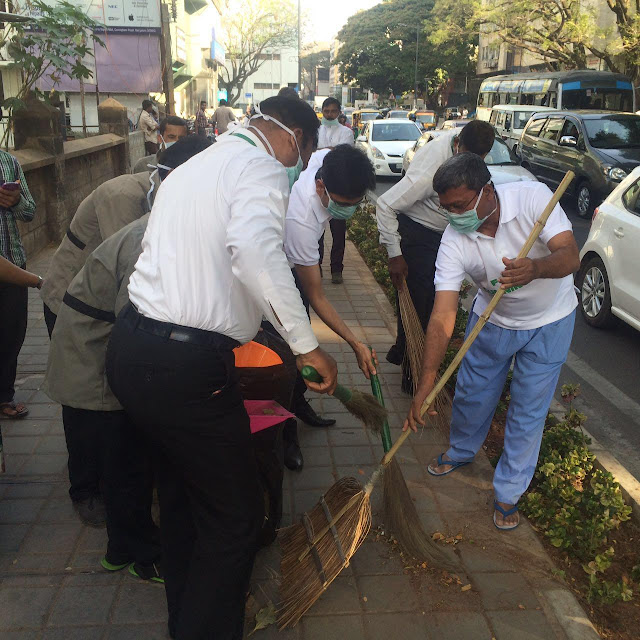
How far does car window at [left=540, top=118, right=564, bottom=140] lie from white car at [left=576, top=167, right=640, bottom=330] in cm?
798

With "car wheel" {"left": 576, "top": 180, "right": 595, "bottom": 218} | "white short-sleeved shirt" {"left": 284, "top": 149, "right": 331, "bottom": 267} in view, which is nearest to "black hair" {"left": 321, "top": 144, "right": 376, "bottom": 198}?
"white short-sleeved shirt" {"left": 284, "top": 149, "right": 331, "bottom": 267}

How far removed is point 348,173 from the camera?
307 cm

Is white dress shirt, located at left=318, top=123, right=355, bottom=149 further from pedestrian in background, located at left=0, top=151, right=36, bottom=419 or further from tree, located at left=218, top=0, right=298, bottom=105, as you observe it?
tree, located at left=218, top=0, right=298, bottom=105

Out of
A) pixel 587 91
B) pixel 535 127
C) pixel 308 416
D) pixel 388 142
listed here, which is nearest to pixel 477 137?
pixel 308 416

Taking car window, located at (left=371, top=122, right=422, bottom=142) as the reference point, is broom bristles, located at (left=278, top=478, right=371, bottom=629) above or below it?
below

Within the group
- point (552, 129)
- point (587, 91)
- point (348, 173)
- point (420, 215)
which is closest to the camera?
point (348, 173)

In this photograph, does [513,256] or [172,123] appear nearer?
[513,256]

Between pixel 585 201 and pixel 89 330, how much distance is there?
433 inches

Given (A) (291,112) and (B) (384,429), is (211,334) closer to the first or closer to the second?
(A) (291,112)

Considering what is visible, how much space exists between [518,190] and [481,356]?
31.2 inches

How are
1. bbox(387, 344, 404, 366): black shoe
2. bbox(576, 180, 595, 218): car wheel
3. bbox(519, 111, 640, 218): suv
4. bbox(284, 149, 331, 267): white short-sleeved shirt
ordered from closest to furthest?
bbox(284, 149, 331, 267): white short-sleeved shirt → bbox(387, 344, 404, 366): black shoe → bbox(519, 111, 640, 218): suv → bbox(576, 180, 595, 218): car wheel

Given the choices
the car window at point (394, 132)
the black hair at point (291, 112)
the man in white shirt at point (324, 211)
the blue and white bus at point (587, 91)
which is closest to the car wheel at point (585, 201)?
the car window at point (394, 132)

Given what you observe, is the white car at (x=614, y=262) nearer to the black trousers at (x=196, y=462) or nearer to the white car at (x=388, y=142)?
the black trousers at (x=196, y=462)

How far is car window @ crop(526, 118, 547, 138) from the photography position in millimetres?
14352
